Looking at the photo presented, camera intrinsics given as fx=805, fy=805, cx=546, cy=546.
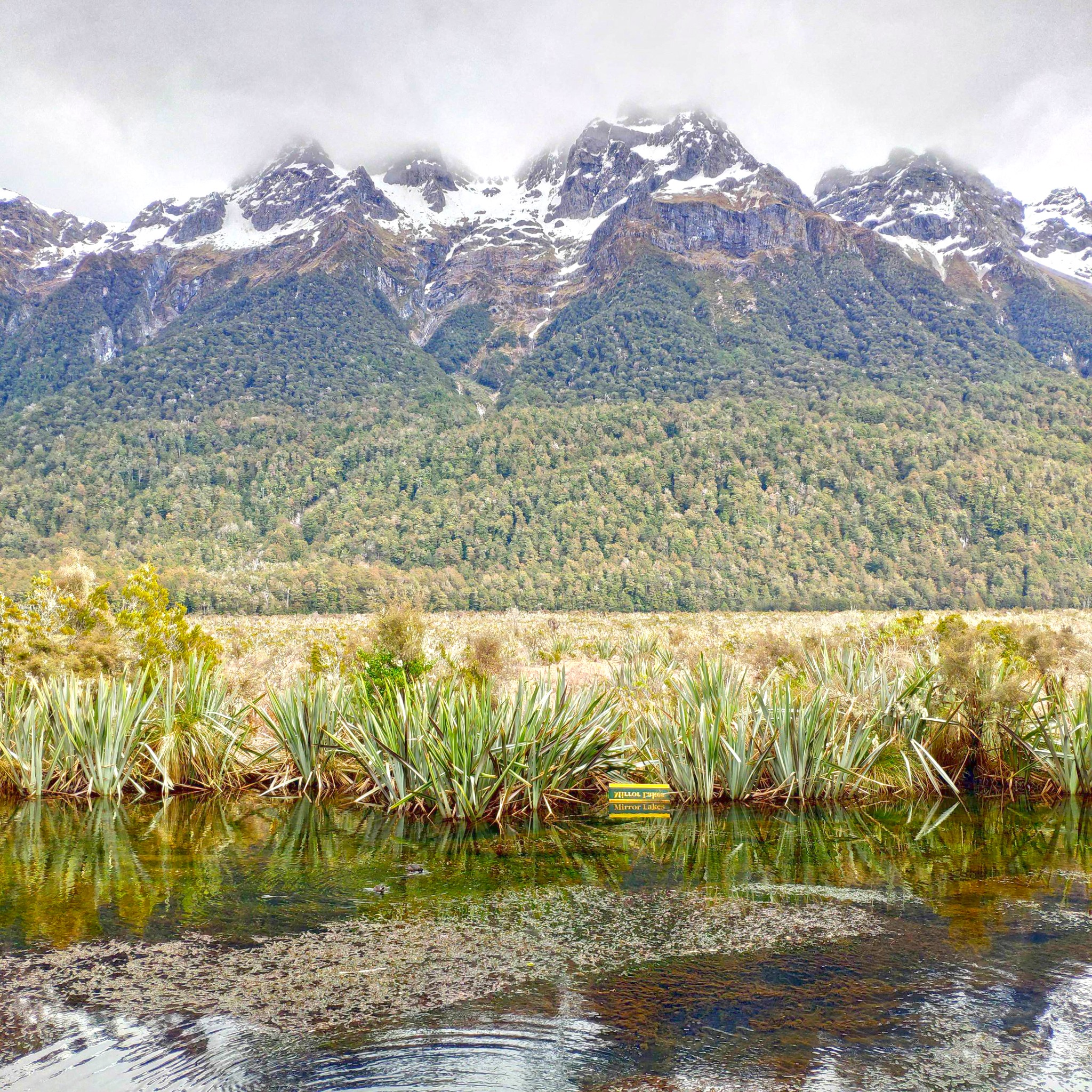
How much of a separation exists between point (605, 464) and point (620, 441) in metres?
6.99

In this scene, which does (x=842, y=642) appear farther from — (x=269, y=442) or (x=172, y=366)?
(x=172, y=366)

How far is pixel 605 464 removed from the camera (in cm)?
11375

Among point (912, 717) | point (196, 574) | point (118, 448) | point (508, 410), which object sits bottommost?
point (912, 717)

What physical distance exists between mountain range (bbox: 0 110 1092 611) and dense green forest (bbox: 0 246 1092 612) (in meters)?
0.49

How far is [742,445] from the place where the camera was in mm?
113312

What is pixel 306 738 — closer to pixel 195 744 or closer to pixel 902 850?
pixel 195 744

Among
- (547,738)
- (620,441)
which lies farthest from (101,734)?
(620,441)

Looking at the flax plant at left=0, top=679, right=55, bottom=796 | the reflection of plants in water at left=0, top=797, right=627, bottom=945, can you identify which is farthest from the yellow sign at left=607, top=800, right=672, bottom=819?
the flax plant at left=0, top=679, right=55, bottom=796

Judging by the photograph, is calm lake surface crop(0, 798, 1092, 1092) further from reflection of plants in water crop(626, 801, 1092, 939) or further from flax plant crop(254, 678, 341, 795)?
flax plant crop(254, 678, 341, 795)

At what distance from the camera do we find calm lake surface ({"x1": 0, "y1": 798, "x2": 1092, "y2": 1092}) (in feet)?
9.13

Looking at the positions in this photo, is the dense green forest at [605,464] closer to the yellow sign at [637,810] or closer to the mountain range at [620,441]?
the mountain range at [620,441]

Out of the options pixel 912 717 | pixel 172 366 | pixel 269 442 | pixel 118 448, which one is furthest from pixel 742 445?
pixel 912 717

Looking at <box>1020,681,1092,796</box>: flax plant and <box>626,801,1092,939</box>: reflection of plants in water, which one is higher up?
<box>1020,681,1092,796</box>: flax plant

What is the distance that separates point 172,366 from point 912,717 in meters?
155
